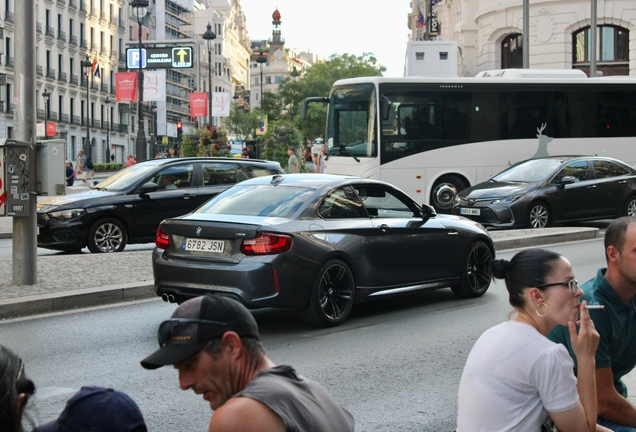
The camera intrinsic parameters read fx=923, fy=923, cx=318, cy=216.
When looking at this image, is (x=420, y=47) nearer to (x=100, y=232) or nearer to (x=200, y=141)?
(x=200, y=141)

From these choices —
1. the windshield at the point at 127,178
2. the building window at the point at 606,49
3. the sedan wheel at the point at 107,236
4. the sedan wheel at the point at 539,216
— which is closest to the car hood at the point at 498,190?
the sedan wheel at the point at 539,216

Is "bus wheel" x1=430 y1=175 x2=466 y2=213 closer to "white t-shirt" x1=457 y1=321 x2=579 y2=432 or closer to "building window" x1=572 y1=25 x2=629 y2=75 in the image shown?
"white t-shirt" x1=457 y1=321 x2=579 y2=432

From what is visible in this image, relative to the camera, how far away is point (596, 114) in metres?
25.0

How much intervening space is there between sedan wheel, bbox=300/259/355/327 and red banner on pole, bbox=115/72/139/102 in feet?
105

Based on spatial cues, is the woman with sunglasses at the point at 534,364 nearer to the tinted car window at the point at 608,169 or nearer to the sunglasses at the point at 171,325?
the sunglasses at the point at 171,325

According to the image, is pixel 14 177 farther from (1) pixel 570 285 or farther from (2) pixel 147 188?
(1) pixel 570 285

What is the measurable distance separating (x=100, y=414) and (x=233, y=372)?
45 cm

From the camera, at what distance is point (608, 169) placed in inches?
778

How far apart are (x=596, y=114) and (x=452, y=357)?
18.7 metres

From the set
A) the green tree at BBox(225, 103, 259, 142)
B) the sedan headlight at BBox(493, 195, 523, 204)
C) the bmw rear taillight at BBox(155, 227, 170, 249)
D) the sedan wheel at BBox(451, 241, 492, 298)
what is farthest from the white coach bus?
the green tree at BBox(225, 103, 259, 142)

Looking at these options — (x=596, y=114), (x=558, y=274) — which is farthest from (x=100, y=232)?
(x=596, y=114)

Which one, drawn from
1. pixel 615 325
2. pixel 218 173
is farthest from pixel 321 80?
pixel 615 325

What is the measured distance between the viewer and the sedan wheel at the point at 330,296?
349 inches

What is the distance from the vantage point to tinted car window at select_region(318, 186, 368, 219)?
30.5ft
